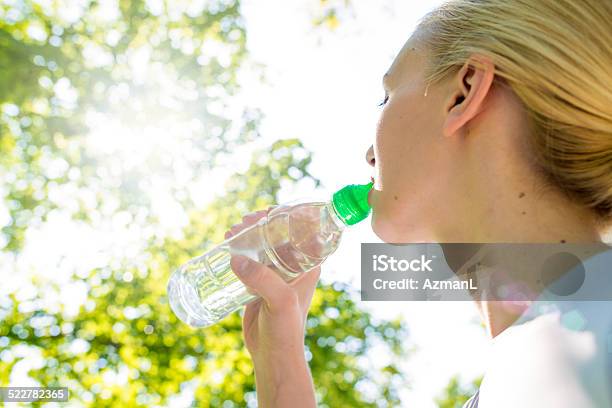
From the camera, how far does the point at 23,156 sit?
5996mm

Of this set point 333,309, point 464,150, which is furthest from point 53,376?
point 464,150

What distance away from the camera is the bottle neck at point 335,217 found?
1.39m

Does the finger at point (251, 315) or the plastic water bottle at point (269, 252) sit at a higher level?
the plastic water bottle at point (269, 252)

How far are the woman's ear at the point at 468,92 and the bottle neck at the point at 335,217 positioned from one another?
38 cm

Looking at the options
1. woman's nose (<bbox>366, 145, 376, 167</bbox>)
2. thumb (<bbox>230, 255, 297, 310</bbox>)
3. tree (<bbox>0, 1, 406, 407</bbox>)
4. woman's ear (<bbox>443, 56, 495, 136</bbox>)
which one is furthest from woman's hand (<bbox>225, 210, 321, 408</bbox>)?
tree (<bbox>0, 1, 406, 407</bbox>)

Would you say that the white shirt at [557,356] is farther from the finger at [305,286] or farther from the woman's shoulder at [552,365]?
the finger at [305,286]

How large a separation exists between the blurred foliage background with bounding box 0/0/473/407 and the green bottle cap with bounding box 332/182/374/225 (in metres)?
4.65

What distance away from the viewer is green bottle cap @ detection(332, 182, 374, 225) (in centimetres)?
129

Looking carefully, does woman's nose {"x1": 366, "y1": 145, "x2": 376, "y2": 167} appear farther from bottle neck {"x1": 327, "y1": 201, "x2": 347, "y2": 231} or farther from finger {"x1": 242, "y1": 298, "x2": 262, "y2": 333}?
finger {"x1": 242, "y1": 298, "x2": 262, "y2": 333}

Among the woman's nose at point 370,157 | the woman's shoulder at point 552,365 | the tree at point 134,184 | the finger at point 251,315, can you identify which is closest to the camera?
the woman's shoulder at point 552,365

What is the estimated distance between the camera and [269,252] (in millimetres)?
1595

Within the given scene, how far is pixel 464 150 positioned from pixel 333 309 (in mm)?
5847

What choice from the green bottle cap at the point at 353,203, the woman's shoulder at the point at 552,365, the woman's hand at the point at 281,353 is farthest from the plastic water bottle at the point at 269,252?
the woman's shoulder at the point at 552,365

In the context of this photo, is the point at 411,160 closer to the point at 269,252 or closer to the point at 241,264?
the point at 241,264
